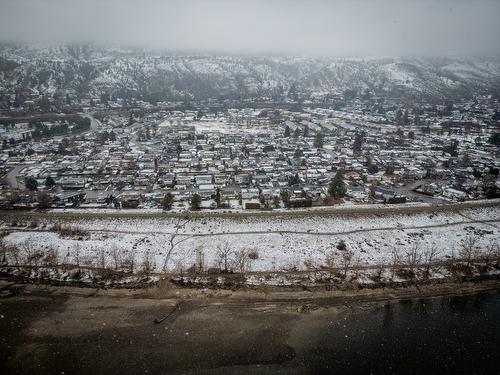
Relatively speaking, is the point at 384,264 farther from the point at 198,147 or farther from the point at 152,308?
the point at 198,147

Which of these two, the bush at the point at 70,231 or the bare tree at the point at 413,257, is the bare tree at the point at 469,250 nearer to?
the bare tree at the point at 413,257

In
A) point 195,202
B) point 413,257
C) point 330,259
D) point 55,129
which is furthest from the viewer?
point 55,129

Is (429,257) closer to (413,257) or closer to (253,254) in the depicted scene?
(413,257)

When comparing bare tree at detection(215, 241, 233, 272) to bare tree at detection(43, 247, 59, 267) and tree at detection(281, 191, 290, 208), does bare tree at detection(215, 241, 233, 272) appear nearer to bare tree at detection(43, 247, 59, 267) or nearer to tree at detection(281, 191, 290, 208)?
tree at detection(281, 191, 290, 208)

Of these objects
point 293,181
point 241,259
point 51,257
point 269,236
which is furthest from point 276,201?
point 51,257

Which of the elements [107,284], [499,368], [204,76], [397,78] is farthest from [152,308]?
[397,78]

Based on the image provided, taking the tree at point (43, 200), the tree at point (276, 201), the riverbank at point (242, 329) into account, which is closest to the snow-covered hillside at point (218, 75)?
the tree at point (43, 200)
